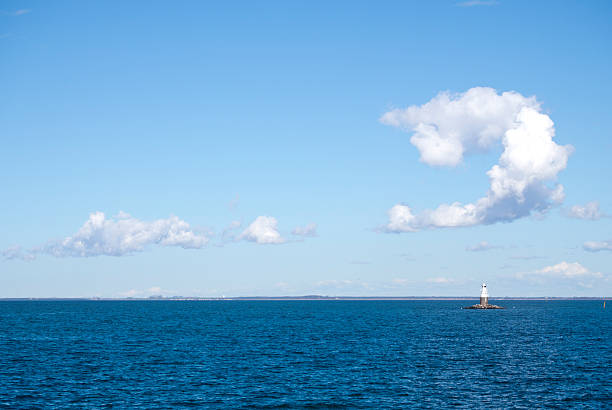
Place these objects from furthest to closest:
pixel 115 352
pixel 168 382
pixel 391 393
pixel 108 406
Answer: pixel 115 352
pixel 168 382
pixel 391 393
pixel 108 406

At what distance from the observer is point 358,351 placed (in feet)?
277

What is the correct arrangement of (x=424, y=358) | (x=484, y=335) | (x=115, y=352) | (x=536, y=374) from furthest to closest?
(x=484, y=335) → (x=115, y=352) → (x=424, y=358) → (x=536, y=374)

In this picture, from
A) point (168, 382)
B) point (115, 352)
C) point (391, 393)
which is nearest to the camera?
point (391, 393)

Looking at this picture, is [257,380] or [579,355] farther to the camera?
[579,355]

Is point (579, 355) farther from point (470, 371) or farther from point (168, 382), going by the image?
point (168, 382)

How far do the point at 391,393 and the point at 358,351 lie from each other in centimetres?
2989

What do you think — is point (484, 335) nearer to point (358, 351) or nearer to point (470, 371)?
point (358, 351)

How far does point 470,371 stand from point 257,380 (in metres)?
24.2

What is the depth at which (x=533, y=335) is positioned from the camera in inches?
4532

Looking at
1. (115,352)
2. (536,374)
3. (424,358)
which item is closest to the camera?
(536,374)

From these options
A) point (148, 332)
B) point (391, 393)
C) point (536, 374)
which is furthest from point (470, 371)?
point (148, 332)

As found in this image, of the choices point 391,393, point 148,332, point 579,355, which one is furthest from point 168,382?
point 148,332

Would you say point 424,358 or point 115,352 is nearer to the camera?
point 424,358

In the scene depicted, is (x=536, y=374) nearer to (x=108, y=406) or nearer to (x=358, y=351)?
(x=358, y=351)
